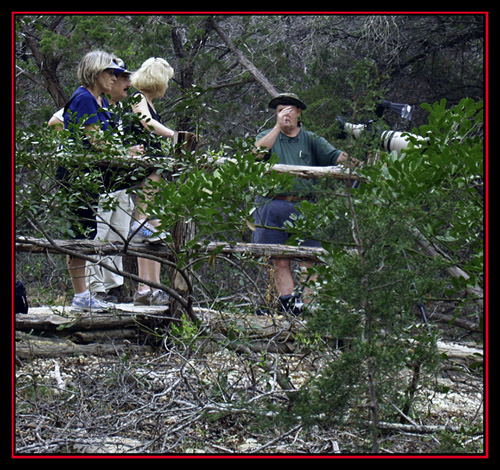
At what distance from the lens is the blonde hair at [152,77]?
440cm

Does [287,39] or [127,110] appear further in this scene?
[287,39]

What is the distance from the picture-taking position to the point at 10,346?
7.65 feet

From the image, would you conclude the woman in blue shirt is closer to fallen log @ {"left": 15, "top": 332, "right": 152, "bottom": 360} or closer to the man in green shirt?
fallen log @ {"left": 15, "top": 332, "right": 152, "bottom": 360}

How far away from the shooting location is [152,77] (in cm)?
440

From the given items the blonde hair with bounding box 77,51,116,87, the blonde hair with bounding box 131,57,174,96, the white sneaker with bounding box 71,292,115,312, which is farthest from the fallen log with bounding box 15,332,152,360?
the blonde hair with bounding box 131,57,174,96

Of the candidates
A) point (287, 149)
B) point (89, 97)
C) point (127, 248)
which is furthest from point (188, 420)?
point (287, 149)

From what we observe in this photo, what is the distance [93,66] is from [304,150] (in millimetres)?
1711

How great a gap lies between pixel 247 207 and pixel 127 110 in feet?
4.97

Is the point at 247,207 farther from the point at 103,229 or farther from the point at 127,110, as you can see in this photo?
the point at 103,229

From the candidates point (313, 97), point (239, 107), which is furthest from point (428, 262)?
point (239, 107)

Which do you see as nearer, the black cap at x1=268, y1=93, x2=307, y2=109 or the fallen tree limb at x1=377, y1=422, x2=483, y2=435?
the fallen tree limb at x1=377, y1=422, x2=483, y2=435

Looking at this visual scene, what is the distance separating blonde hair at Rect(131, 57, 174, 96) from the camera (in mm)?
4398

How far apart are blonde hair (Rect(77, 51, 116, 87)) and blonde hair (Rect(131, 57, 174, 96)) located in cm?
34

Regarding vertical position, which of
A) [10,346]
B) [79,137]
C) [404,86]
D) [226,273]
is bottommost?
[226,273]
